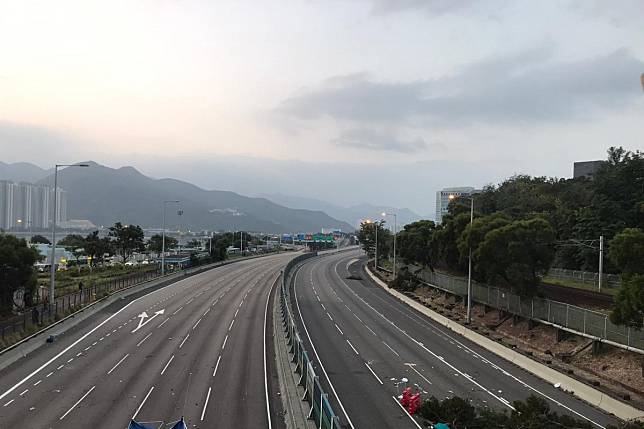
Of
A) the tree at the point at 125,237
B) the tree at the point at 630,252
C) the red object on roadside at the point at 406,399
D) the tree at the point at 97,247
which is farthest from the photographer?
the tree at the point at 125,237

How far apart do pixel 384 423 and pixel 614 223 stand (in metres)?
46.7

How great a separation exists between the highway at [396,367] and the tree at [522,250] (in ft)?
19.4

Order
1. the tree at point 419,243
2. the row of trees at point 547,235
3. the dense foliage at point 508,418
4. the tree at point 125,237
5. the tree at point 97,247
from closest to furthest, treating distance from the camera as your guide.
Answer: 1. the dense foliage at point 508,418
2. the row of trees at point 547,235
3. the tree at point 419,243
4. the tree at point 97,247
5. the tree at point 125,237

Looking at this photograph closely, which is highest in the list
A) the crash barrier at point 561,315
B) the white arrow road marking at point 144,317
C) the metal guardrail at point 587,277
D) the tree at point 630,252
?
the tree at point 630,252

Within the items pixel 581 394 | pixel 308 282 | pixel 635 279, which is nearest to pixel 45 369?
pixel 581 394

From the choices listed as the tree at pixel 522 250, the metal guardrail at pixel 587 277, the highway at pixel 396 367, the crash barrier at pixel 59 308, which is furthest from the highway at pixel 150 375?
the metal guardrail at pixel 587 277

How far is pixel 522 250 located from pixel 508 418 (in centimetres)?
2733

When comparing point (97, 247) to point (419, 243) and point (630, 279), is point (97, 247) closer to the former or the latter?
point (419, 243)

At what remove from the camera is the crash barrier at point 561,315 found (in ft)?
88.4

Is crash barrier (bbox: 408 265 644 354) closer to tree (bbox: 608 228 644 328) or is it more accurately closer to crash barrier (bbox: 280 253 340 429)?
tree (bbox: 608 228 644 328)

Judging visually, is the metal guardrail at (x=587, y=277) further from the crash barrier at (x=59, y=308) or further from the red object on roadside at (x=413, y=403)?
the crash barrier at (x=59, y=308)

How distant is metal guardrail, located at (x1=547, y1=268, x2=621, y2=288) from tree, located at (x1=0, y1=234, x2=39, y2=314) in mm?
45425

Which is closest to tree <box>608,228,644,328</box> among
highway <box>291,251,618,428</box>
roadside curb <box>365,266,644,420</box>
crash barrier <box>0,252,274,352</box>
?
roadside curb <box>365,266,644,420</box>

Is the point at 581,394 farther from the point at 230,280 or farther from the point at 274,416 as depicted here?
the point at 230,280
